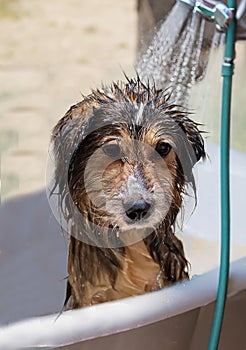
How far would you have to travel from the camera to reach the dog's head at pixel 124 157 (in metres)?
0.73

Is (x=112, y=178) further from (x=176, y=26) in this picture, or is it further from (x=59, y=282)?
(x=176, y=26)

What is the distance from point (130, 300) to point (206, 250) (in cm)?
18

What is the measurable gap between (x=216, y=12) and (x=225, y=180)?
0.71 ft

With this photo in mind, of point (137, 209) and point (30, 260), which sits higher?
point (137, 209)

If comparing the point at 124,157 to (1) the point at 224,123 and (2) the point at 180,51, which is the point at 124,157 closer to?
(1) the point at 224,123

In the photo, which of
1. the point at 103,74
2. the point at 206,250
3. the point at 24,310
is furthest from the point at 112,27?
the point at 24,310

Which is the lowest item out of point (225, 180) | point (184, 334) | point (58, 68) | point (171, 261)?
point (184, 334)

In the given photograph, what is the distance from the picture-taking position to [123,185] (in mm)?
717

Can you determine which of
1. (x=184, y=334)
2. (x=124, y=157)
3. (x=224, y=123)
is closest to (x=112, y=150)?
(x=124, y=157)

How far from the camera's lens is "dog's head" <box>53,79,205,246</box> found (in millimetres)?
727

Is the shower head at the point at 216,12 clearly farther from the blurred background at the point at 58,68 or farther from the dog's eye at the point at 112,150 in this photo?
the dog's eye at the point at 112,150

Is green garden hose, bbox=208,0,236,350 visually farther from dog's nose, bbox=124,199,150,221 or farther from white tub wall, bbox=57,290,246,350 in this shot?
dog's nose, bbox=124,199,150,221

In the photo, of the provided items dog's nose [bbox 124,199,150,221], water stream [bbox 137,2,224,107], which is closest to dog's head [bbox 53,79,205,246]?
dog's nose [bbox 124,199,150,221]

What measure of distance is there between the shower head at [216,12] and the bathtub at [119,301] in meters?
0.16
